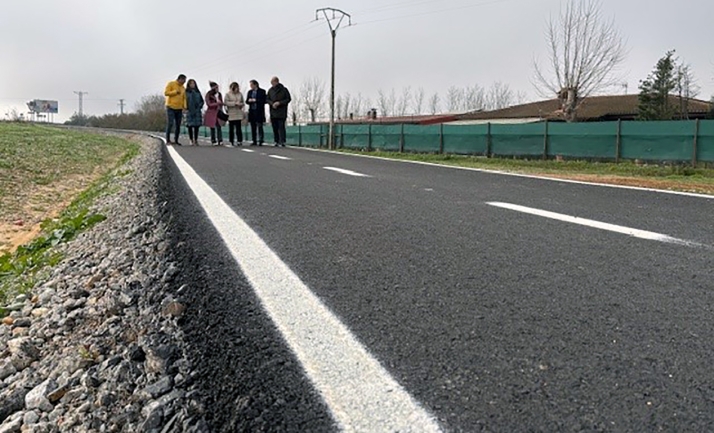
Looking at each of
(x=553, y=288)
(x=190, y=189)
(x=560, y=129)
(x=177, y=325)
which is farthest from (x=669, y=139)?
(x=177, y=325)

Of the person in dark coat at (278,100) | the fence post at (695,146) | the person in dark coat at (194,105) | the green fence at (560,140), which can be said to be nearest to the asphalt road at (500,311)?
Answer: the fence post at (695,146)

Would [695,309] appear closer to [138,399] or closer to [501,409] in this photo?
[501,409]

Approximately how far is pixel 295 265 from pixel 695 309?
187 cm

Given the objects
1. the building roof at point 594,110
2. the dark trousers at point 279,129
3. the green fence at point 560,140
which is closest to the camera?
the green fence at point 560,140

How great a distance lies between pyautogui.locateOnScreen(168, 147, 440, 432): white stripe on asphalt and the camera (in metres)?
1.55

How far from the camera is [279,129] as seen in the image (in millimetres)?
20984

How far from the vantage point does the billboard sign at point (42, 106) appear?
145m

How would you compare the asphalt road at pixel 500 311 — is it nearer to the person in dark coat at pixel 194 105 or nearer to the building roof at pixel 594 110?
the person in dark coat at pixel 194 105

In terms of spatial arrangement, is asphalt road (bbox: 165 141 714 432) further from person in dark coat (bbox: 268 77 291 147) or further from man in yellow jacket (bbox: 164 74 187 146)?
person in dark coat (bbox: 268 77 291 147)

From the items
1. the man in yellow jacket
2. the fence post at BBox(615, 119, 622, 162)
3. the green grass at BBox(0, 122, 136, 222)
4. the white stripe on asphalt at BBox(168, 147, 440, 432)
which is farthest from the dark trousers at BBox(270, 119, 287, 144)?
the white stripe on asphalt at BBox(168, 147, 440, 432)

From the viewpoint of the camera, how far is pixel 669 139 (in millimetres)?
15797

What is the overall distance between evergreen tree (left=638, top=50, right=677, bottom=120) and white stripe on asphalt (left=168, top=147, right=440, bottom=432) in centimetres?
4444

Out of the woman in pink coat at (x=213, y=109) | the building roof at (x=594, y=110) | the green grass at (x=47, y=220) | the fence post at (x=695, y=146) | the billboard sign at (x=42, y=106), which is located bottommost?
the green grass at (x=47, y=220)

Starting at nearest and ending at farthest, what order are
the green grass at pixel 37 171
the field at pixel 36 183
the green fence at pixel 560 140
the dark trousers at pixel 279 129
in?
the field at pixel 36 183
the green grass at pixel 37 171
the green fence at pixel 560 140
the dark trousers at pixel 279 129
